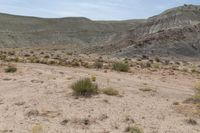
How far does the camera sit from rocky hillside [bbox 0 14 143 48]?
358 feet

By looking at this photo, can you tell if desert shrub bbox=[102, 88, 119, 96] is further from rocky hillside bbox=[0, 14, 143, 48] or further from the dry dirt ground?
rocky hillside bbox=[0, 14, 143, 48]

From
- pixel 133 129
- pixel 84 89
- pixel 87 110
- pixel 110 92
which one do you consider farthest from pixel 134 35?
pixel 133 129

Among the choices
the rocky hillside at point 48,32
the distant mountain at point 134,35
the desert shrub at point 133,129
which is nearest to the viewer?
the desert shrub at point 133,129

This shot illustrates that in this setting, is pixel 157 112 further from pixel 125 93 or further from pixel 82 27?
pixel 82 27

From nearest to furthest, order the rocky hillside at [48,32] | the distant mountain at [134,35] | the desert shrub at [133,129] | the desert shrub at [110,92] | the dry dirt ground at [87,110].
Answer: the desert shrub at [133,129] < the dry dirt ground at [87,110] < the desert shrub at [110,92] < the distant mountain at [134,35] < the rocky hillside at [48,32]

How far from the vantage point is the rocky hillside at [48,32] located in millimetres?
109125

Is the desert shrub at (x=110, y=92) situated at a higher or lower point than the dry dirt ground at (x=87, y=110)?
higher

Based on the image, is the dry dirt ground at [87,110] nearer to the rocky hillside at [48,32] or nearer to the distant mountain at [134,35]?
the distant mountain at [134,35]

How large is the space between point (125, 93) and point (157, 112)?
3.12 m

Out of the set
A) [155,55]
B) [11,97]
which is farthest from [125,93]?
[155,55]

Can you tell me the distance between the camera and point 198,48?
2035 inches

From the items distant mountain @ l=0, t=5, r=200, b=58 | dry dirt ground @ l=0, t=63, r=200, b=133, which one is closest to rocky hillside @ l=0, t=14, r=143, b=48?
distant mountain @ l=0, t=5, r=200, b=58

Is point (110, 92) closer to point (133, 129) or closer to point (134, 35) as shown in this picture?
point (133, 129)

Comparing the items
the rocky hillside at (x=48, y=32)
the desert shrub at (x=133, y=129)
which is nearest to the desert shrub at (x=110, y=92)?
the desert shrub at (x=133, y=129)
